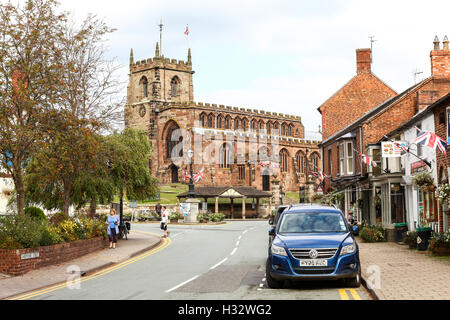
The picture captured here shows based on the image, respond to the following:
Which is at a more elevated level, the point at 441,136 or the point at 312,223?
the point at 441,136

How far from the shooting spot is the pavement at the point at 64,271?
13.5 metres

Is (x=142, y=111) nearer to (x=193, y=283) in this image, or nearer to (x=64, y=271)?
(x=64, y=271)

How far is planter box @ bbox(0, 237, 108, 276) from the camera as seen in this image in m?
15.4

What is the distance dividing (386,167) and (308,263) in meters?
18.7

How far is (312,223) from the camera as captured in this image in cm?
1310

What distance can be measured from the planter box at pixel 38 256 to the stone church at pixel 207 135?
62.4 meters

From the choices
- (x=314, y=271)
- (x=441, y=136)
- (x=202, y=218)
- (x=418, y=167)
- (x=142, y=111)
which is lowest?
(x=202, y=218)

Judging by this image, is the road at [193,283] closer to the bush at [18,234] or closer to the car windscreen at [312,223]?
the car windscreen at [312,223]

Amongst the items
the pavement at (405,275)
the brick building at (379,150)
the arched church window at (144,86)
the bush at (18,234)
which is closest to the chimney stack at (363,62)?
the brick building at (379,150)

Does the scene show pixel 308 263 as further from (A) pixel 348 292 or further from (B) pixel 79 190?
(B) pixel 79 190

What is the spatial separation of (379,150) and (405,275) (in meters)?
17.7

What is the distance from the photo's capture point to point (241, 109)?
3895 inches

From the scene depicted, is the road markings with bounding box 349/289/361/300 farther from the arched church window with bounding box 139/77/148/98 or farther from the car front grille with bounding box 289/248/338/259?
the arched church window with bounding box 139/77/148/98

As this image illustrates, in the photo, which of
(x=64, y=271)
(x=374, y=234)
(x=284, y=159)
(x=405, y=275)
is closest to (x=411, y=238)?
(x=374, y=234)
